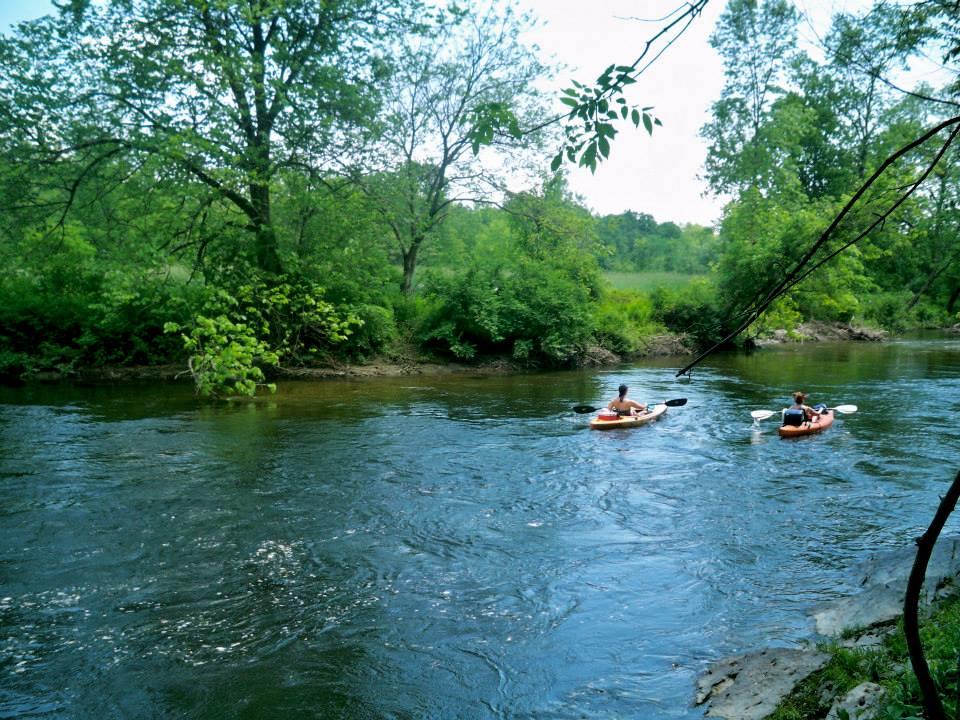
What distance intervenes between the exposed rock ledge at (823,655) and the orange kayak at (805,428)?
7083mm

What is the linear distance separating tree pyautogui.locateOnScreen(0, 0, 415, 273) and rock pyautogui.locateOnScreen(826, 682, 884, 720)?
17284mm

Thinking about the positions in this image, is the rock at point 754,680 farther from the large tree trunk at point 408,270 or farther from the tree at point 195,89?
the large tree trunk at point 408,270

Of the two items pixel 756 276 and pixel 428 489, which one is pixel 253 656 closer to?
pixel 428 489

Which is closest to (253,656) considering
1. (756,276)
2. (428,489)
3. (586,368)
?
(428,489)

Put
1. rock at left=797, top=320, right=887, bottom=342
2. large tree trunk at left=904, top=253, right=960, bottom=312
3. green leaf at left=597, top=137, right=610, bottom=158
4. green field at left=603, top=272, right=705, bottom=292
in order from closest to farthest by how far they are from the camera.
A: large tree trunk at left=904, top=253, right=960, bottom=312 → green leaf at left=597, top=137, right=610, bottom=158 → green field at left=603, top=272, right=705, bottom=292 → rock at left=797, top=320, right=887, bottom=342

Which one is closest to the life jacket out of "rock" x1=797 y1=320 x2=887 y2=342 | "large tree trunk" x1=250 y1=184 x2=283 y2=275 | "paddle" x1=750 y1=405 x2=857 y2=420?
"paddle" x1=750 y1=405 x2=857 y2=420

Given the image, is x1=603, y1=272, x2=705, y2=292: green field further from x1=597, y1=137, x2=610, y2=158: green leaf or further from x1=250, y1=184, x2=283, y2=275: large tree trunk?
x1=597, y1=137, x2=610, y2=158: green leaf

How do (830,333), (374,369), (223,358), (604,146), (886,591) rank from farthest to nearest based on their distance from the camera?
(830,333) → (374,369) → (223,358) → (886,591) → (604,146)

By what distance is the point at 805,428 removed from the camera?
13844 mm

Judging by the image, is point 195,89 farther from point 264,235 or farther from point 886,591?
point 886,591

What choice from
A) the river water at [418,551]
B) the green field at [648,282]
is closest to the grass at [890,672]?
the river water at [418,551]

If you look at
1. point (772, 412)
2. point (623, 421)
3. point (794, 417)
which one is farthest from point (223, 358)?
point (794, 417)

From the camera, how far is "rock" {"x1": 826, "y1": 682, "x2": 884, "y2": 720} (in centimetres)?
371

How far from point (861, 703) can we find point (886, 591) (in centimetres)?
247
